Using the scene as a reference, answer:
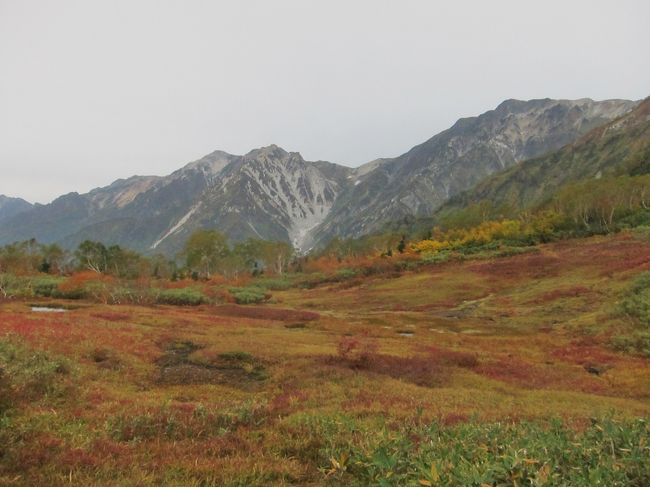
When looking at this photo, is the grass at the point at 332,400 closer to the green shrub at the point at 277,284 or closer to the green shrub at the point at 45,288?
the green shrub at the point at 45,288

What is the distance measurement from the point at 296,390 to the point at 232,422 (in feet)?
25.6

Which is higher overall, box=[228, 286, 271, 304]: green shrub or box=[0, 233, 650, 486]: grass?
box=[0, 233, 650, 486]: grass

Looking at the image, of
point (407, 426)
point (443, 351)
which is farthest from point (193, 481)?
point (443, 351)

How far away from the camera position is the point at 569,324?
47.0 metres

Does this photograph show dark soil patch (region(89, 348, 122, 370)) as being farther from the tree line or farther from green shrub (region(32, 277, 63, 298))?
the tree line

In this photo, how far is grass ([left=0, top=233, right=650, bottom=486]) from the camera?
863 cm

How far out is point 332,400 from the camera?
1834cm

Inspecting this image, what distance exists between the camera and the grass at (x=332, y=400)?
8.63m

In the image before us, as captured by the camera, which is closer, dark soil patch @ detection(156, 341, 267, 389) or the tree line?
dark soil patch @ detection(156, 341, 267, 389)

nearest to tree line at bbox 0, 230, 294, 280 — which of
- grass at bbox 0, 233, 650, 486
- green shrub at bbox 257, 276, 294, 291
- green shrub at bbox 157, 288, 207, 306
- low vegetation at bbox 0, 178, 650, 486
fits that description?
green shrub at bbox 257, 276, 294, 291

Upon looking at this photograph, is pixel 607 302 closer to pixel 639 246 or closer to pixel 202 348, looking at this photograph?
pixel 639 246

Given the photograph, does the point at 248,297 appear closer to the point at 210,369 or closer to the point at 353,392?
the point at 210,369

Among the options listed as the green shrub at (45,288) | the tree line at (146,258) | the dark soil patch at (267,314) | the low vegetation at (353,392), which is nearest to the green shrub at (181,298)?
the low vegetation at (353,392)

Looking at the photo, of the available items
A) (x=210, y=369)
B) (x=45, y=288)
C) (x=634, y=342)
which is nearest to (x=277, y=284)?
(x=45, y=288)
